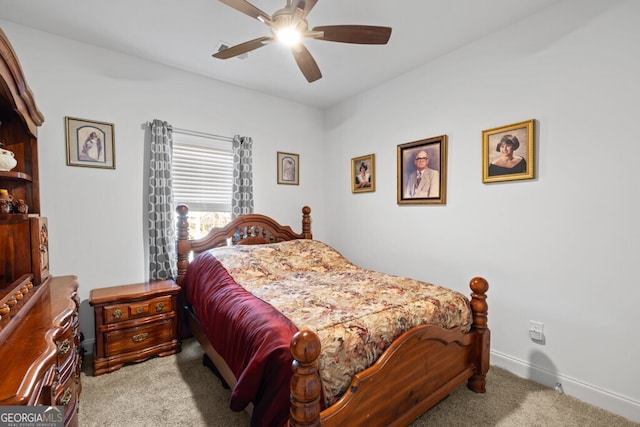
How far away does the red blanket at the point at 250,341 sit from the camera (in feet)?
4.41

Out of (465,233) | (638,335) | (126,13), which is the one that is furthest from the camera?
(465,233)

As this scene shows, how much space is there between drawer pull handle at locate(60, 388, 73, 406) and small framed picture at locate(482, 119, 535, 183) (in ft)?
9.92

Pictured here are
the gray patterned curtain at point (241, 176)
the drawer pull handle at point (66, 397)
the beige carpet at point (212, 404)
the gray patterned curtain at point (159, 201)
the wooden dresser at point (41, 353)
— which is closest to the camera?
the wooden dresser at point (41, 353)

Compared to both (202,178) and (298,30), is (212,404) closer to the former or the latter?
(202,178)

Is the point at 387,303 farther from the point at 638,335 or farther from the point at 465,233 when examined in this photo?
the point at 638,335

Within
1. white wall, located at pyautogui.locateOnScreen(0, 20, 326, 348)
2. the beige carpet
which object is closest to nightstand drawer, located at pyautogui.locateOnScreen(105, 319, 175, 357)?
the beige carpet

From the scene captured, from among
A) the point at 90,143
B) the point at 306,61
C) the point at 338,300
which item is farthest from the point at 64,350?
the point at 306,61

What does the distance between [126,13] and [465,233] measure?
321 centimetres

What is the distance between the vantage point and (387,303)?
1.85 meters

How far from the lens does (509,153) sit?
7.66ft

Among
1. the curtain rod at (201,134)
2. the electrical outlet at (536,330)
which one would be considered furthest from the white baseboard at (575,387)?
the curtain rod at (201,134)

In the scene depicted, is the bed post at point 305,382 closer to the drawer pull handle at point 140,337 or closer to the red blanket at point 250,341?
the red blanket at point 250,341

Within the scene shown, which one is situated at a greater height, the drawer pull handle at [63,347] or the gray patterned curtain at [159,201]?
the gray patterned curtain at [159,201]

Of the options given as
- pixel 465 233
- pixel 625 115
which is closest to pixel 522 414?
pixel 465 233
